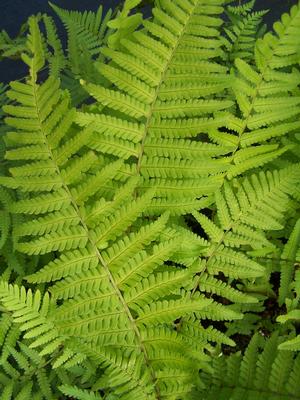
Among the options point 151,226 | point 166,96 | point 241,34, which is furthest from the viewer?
point 241,34

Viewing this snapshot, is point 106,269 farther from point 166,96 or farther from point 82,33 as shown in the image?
point 82,33

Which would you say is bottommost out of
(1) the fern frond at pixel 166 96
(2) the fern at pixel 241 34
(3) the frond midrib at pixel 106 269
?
(3) the frond midrib at pixel 106 269

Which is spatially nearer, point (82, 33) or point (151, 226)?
point (151, 226)

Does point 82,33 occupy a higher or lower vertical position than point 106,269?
higher

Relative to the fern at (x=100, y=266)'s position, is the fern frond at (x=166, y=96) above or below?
above

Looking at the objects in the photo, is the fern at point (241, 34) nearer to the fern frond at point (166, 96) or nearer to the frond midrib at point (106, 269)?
the fern frond at point (166, 96)

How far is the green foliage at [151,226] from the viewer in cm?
114

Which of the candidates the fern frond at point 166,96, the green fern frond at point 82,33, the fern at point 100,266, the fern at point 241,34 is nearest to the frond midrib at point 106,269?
the fern at point 100,266

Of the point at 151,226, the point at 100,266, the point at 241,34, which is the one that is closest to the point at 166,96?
the point at 151,226

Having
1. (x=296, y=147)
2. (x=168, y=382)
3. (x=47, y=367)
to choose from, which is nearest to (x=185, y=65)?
(x=296, y=147)

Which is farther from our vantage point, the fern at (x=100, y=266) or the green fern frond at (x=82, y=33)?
the green fern frond at (x=82, y=33)

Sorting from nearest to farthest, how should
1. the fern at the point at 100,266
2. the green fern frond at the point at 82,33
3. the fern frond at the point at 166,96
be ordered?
the fern at the point at 100,266
the fern frond at the point at 166,96
the green fern frond at the point at 82,33

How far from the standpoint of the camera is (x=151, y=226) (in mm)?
1135

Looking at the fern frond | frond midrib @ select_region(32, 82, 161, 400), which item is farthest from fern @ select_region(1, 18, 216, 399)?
the fern frond
